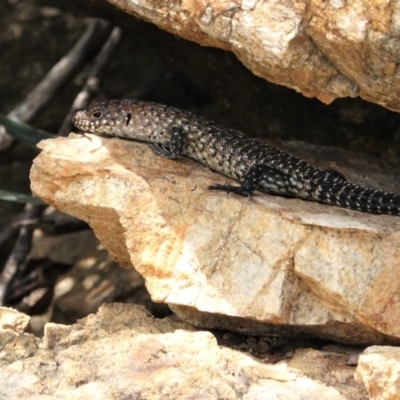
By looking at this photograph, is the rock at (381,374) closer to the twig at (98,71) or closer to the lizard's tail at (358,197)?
the lizard's tail at (358,197)

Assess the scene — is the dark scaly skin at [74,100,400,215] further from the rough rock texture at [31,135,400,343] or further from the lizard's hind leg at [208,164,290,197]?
the rough rock texture at [31,135,400,343]

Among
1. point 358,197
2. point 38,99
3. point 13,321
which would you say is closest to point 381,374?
point 358,197

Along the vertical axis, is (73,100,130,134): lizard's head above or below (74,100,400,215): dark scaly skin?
below

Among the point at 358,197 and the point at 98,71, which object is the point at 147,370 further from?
the point at 98,71

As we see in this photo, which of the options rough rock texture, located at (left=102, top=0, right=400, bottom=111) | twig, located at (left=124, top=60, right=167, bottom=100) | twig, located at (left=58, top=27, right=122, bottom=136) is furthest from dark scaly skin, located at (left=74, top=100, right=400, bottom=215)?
twig, located at (left=124, top=60, right=167, bottom=100)

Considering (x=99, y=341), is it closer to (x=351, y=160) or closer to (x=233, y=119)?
(x=351, y=160)

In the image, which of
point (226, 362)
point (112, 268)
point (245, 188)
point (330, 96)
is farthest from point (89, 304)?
point (330, 96)
